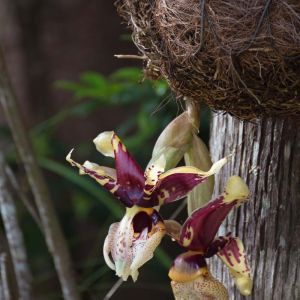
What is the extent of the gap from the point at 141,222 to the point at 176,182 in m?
0.07

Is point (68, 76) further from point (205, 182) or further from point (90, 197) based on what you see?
point (205, 182)

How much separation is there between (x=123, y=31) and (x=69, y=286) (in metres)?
1.53

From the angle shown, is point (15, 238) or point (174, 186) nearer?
point (174, 186)

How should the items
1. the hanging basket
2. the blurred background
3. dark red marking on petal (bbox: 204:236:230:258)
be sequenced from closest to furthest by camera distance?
the hanging basket < dark red marking on petal (bbox: 204:236:230:258) < the blurred background

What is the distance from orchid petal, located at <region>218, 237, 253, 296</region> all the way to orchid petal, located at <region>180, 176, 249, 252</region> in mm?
25

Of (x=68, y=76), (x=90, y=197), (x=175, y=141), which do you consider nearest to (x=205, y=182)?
(x=175, y=141)

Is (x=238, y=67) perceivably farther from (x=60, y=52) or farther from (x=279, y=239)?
(x=60, y=52)

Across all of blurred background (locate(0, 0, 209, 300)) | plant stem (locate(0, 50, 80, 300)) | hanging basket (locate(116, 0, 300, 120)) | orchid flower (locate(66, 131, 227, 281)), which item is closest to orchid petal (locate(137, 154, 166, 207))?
orchid flower (locate(66, 131, 227, 281))

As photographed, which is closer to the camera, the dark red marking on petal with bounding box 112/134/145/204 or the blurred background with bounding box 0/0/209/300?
the dark red marking on petal with bounding box 112/134/145/204

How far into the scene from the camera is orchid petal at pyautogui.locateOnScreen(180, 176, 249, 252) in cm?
86

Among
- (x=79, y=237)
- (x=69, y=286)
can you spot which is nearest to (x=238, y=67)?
(x=69, y=286)

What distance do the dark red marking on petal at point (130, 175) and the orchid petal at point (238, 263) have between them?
0.12 meters

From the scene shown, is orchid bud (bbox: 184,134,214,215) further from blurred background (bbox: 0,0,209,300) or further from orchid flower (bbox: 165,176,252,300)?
blurred background (bbox: 0,0,209,300)

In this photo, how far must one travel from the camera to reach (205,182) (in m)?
0.94
